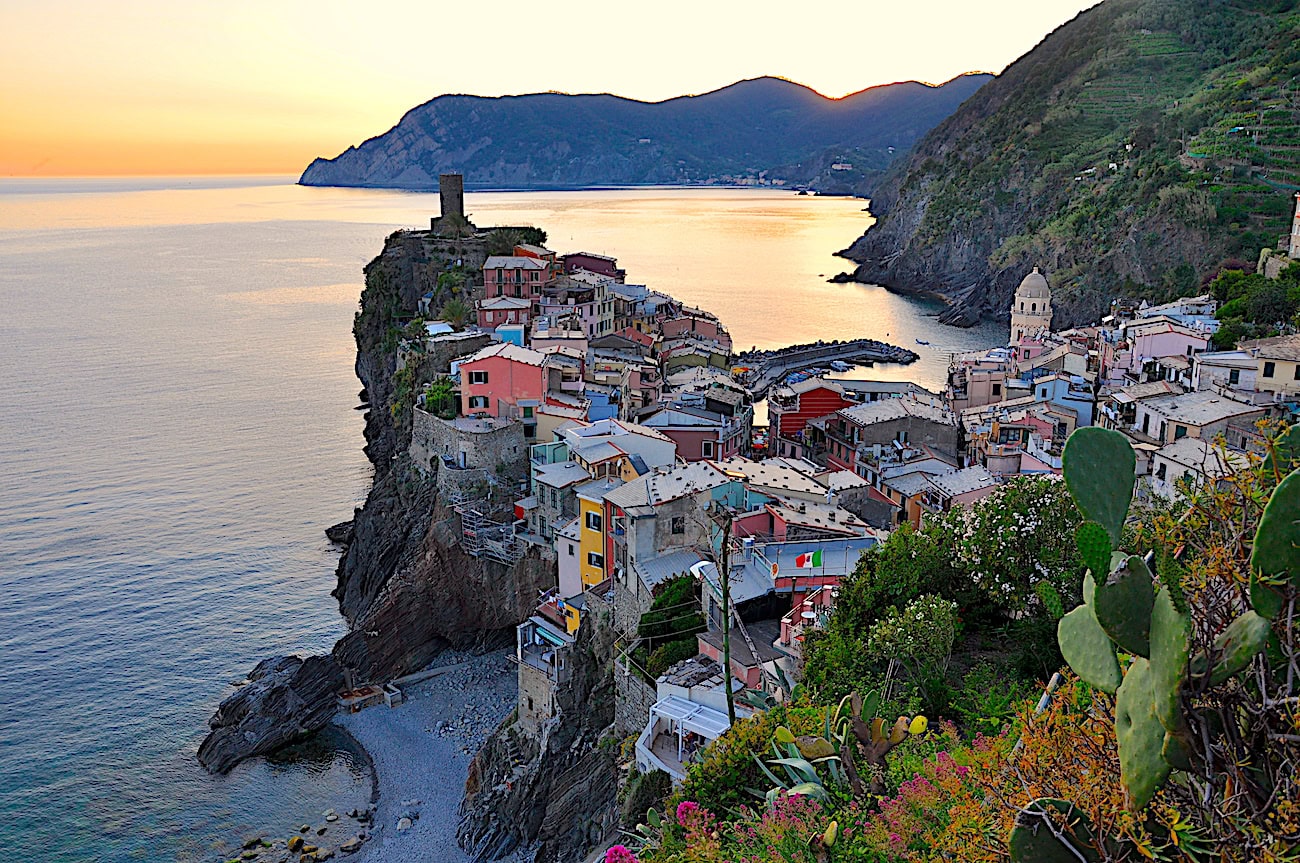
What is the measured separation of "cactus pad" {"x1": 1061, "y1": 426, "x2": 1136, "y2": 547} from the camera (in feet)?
15.5

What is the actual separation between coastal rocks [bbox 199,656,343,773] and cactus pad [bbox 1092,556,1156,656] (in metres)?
23.4

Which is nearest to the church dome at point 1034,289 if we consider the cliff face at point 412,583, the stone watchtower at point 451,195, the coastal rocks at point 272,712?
the stone watchtower at point 451,195

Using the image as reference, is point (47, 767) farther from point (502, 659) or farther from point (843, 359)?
point (843, 359)

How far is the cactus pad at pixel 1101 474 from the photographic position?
4.72 meters

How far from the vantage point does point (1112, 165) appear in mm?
76312

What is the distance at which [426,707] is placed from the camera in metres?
25.1

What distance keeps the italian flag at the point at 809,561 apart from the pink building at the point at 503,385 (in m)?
13.8

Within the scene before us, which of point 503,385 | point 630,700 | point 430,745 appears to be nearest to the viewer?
point 630,700

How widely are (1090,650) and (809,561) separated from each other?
12582 mm

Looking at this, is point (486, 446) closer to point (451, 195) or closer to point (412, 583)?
point (412, 583)

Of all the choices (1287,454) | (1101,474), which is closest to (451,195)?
(1101,474)

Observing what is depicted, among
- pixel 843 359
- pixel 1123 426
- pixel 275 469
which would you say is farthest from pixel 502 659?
pixel 843 359

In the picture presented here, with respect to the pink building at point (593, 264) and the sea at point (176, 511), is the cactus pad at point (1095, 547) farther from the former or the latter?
the pink building at point (593, 264)

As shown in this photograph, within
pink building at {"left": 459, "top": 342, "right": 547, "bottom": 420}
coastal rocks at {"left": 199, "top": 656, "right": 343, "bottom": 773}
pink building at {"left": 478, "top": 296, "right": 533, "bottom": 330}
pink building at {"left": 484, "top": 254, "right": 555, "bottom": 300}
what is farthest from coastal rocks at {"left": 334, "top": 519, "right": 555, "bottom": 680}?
pink building at {"left": 484, "top": 254, "right": 555, "bottom": 300}
